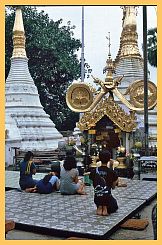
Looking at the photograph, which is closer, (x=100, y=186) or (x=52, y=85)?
(x=100, y=186)

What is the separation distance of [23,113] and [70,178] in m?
11.3

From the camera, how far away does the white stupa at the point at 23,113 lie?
1833 cm

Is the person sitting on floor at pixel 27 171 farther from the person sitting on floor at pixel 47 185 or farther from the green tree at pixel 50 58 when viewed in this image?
the green tree at pixel 50 58

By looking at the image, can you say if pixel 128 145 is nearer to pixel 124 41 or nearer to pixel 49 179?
pixel 49 179

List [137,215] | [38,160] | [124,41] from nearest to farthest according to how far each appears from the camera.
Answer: [137,215], [38,160], [124,41]

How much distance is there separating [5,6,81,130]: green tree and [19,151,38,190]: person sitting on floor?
66.7ft

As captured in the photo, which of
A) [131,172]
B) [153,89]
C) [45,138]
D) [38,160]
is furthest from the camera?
[45,138]

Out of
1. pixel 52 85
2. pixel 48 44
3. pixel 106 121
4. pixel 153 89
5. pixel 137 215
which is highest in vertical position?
pixel 48 44

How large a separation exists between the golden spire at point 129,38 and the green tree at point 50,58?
8.82 meters

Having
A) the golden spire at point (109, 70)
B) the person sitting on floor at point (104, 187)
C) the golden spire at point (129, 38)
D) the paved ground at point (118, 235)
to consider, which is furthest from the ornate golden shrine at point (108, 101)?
Answer: the paved ground at point (118, 235)

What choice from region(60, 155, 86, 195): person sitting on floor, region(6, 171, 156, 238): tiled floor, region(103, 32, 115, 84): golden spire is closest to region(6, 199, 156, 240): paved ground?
region(6, 171, 156, 238): tiled floor

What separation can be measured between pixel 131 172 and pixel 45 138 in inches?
313

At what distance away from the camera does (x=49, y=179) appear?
8812 mm

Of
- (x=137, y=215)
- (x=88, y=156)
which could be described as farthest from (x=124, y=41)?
(x=137, y=215)
